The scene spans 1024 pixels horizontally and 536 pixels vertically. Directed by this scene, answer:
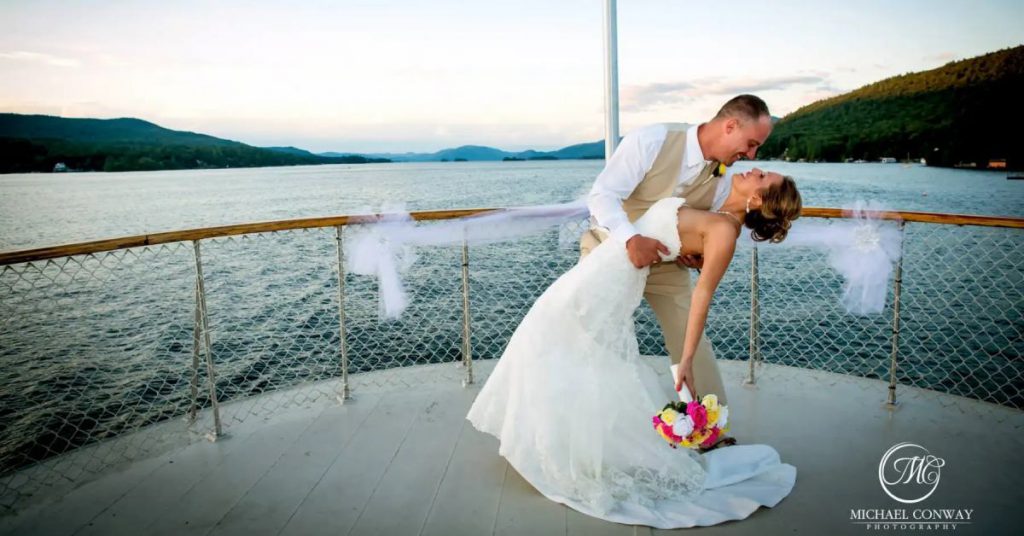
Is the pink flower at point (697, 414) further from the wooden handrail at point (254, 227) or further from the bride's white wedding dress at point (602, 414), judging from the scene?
the wooden handrail at point (254, 227)

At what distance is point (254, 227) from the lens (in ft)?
9.91

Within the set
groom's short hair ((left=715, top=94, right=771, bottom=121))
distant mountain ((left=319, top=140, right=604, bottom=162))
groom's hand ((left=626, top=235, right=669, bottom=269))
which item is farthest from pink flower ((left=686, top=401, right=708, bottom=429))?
distant mountain ((left=319, top=140, right=604, bottom=162))

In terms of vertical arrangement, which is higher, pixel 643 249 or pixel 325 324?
pixel 643 249

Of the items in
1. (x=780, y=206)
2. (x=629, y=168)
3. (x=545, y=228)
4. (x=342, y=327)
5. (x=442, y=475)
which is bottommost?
(x=442, y=475)

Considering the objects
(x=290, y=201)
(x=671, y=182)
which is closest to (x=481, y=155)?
(x=290, y=201)

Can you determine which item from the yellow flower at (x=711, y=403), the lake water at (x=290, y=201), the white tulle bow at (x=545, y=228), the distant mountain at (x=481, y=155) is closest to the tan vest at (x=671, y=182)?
the white tulle bow at (x=545, y=228)

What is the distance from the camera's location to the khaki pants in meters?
2.57

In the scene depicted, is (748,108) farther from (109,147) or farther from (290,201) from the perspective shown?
(109,147)

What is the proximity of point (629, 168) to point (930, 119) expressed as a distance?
4606 cm

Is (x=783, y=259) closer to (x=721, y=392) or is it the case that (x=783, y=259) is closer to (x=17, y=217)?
(x=721, y=392)

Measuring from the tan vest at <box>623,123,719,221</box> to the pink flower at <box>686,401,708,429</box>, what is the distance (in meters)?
0.91

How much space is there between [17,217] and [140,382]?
1429 inches

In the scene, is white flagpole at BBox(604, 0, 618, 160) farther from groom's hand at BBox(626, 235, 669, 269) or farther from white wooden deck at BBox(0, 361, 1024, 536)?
white wooden deck at BBox(0, 361, 1024, 536)

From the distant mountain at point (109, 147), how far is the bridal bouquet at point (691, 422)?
222 feet
